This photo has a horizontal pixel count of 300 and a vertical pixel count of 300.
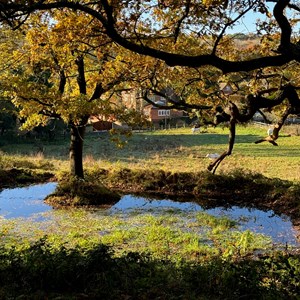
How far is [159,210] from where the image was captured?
40.0 ft

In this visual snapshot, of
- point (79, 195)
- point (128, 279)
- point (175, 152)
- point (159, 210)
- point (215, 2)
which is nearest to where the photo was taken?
point (128, 279)

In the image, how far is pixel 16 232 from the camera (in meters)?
9.49

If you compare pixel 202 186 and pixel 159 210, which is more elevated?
pixel 202 186

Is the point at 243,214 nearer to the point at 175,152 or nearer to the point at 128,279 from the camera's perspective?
the point at 128,279

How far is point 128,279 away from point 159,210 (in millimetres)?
7576

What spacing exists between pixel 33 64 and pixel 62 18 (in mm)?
4446

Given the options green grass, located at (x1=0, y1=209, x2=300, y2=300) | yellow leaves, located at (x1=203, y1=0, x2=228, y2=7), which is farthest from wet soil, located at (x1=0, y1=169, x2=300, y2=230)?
yellow leaves, located at (x1=203, y1=0, x2=228, y2=7)

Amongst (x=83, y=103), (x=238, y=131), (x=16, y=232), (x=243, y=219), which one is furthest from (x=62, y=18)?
(x=238, y=131)

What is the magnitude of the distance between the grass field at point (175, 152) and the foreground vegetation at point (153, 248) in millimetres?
896

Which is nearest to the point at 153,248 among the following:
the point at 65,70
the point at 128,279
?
the point at 128,279

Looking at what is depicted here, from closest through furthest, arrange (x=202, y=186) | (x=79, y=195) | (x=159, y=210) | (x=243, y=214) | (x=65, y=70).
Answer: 1. (x=243, y=214)
2. (x=159, y=210)
3. (x=79, y=195)
4. (x=65, y=70)
5. (x=202, y=186)

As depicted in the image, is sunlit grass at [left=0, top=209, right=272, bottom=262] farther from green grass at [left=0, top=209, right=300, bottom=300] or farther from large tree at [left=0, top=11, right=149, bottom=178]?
large tree at [left=0, top=11, right=149, bottom=178]

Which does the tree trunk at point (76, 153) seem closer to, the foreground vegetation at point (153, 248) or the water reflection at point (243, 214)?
the foreground vegetation at point (153, 248)

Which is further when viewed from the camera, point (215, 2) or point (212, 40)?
point (212, 40)
